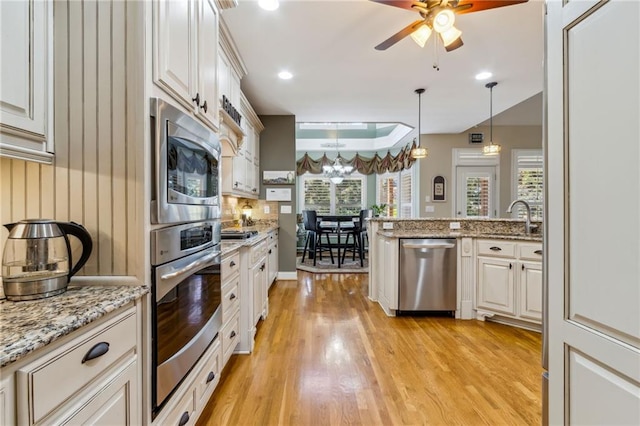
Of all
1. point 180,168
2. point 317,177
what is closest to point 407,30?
point 180,168

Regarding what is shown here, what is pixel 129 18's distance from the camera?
3.43 feet

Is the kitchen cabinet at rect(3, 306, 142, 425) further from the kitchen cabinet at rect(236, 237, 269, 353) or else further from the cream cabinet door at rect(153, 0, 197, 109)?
the kitchen cabinet at rect(236, 237, 269, 353)

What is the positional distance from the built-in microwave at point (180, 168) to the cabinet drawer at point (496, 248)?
8.70 feet

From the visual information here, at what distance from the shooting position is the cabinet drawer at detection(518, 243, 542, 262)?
2736mm

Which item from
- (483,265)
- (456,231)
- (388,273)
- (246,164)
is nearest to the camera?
(483,265)

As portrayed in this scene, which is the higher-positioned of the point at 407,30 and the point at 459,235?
the point at 407,30

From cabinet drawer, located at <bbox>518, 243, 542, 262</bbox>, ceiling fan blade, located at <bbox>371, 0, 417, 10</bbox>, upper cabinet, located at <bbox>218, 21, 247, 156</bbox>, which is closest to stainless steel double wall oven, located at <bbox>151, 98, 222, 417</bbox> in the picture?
upper cabinet, located at <bbox>218, 21, 247, 156</bbox>

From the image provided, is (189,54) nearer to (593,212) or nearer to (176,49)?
(176,49)

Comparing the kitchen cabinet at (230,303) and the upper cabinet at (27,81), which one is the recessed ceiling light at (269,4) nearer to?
the upper cabinet at (27,81)

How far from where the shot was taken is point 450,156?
19.7ft

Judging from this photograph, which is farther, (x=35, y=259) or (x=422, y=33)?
(x=422, y=33)

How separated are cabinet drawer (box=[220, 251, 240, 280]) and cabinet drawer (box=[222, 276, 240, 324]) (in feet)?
0.21

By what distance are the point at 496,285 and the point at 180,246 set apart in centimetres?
293

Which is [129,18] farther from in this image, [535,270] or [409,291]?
[535,270]
